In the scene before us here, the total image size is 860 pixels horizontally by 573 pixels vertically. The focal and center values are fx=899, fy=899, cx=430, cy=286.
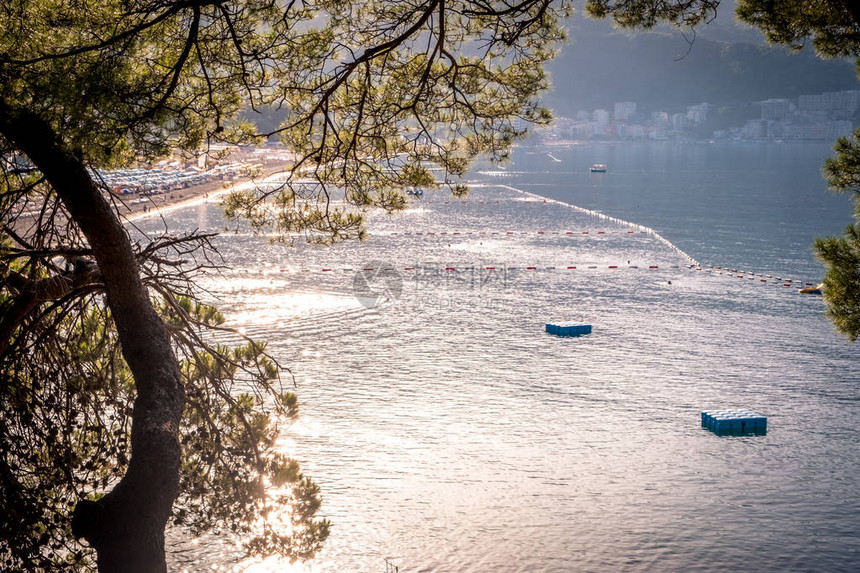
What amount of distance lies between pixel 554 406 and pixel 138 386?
89.7ft

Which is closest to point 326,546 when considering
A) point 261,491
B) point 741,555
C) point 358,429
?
point 358,429

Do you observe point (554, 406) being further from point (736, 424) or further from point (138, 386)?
point (138, 386)

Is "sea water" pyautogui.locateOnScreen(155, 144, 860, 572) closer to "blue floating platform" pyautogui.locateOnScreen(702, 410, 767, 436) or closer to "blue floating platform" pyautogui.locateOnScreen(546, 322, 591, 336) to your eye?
"blue floating platform" pyautogui.locateOnScreen(702, 410, 767, 436)

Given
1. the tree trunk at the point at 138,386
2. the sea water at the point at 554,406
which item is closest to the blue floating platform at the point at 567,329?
the sea water at the point at 554,406

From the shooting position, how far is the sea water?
25109 mm

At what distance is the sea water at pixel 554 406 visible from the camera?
25.1m

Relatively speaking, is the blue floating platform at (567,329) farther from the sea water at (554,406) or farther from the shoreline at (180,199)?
the shoreline at (180,199)

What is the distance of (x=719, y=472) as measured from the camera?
29.6 m

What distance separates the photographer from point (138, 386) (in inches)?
382

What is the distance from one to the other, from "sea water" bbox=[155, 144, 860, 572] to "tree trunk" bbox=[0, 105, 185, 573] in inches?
590

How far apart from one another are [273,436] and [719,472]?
20467 millimetres

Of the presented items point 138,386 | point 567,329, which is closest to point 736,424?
point 567,329

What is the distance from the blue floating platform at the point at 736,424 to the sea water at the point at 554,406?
38 cm

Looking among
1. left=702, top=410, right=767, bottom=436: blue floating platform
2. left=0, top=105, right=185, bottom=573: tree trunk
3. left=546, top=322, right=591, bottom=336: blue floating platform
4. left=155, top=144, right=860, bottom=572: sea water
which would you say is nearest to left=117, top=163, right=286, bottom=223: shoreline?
left=155, top=144, right=860, bottom=572: sea water
